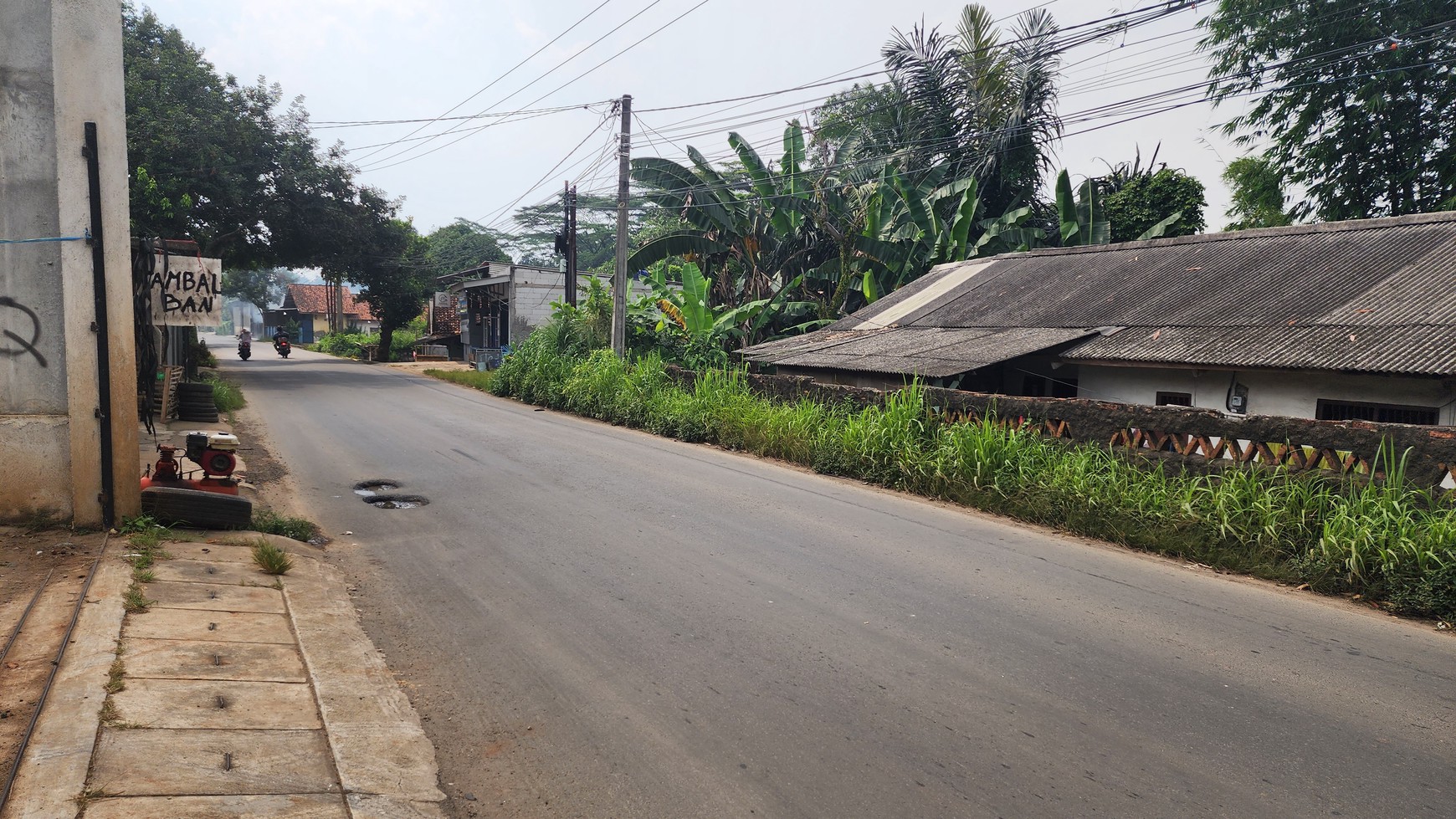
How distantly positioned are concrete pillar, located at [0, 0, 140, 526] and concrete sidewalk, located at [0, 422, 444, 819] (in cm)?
168

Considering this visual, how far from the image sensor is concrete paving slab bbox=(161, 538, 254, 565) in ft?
21.7

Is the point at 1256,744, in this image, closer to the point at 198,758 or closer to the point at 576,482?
the point at 198,758

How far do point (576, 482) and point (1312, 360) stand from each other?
30.0 feet

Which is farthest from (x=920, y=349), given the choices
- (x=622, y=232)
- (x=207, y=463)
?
(x=207, y=463)

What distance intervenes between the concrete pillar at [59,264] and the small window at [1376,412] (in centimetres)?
1204

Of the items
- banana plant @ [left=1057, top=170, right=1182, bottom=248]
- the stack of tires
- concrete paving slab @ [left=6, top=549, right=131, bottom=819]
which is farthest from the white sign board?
banana plant @ [left=1057, top=170, right=1182, bottom=248]

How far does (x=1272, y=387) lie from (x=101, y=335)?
1315 cm

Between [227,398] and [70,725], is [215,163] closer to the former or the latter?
[227,398]

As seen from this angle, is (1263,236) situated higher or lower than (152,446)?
higher

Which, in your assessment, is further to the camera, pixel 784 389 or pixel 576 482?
pixel 784 389

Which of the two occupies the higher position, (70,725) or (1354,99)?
A: (1354,99)

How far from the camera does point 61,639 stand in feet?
15.6

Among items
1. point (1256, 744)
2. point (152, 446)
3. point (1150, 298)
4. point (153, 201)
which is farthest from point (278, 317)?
point (1256, 744)

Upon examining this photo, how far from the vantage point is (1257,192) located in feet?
88.9
